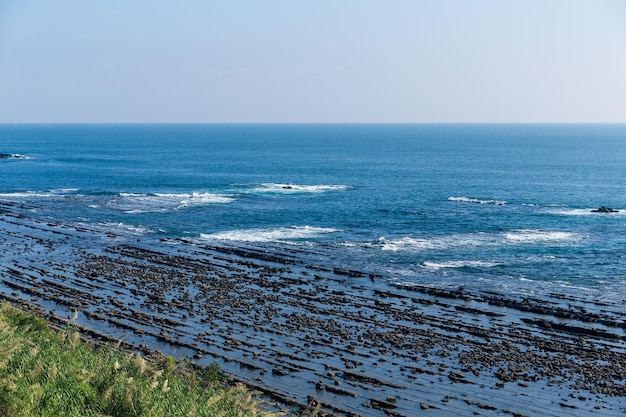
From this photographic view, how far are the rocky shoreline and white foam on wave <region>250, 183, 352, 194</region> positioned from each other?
5304 centimetres

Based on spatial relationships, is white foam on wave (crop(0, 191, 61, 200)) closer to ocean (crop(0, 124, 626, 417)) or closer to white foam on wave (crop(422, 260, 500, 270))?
ocean (crop(0, 124, 626, 417))

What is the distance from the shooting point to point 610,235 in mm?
82562

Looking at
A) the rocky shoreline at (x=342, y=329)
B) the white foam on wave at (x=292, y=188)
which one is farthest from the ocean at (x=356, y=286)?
the white foam on wave at (x=292, y=188)

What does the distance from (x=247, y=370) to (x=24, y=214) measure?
72.8 metres

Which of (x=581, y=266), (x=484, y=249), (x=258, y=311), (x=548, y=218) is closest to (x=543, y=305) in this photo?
(x=581, y=266)

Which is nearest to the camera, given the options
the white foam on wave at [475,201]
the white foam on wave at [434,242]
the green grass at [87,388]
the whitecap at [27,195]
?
the green grass at [87,388]

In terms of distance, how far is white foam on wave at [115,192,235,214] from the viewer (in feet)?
346

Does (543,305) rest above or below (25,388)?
below

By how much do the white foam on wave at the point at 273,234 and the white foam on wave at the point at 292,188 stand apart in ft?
117

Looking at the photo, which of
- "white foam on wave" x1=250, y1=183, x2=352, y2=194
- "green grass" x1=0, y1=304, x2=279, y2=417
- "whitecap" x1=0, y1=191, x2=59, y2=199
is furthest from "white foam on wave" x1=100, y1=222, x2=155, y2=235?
"green grass" x1=0, y1=304, x2=279, y2=417

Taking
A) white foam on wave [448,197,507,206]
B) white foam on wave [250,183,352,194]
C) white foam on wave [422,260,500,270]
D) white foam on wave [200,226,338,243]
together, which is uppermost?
white foam on wave [250,183,352,194]

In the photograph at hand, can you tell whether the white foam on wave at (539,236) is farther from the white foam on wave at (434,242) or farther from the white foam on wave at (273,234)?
the white foam on wave at (273,234)

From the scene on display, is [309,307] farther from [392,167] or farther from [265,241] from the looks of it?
[392,167]

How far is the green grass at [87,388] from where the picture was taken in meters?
23.9
